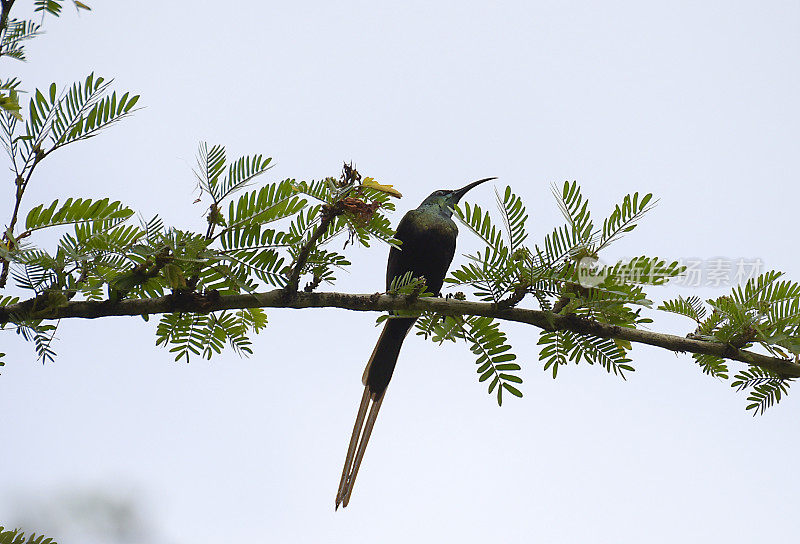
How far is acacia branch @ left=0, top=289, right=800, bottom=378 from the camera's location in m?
1.92

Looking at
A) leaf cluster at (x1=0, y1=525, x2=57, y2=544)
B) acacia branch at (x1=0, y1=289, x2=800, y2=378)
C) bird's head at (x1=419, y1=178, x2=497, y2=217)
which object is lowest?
leaf cluster at (x1=0, y1=525, x2=57, y2=544)

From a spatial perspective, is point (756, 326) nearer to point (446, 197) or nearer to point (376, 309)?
point (376, 309)

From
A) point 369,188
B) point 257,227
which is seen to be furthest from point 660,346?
point 257,227

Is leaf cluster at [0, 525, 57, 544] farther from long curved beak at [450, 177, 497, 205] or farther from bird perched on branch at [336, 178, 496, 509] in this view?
long curved beak at [450, 177, 497, 205]

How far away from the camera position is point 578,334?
6.75ft

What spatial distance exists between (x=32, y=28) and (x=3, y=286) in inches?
25.2

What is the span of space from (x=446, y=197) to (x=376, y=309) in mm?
2333

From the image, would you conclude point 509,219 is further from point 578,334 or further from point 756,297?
point 756,297

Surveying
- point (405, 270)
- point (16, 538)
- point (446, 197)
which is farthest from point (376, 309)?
point (446, 197)

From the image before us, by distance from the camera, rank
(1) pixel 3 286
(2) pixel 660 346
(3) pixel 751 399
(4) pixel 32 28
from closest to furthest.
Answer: (4) pixel 32 28 → (1) pixel 3 286 → (2) pixel 660 346 → (3) pixel 751 399

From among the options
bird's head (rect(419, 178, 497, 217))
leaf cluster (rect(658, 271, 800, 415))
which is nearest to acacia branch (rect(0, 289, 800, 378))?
leaf cluster (rect(658, 271, 800, 415))

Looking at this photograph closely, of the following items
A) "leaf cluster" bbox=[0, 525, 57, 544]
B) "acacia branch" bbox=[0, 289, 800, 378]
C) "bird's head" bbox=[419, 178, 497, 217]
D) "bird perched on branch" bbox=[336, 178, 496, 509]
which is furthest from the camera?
"bird's head" bbox=[419, 178, 497, 217]

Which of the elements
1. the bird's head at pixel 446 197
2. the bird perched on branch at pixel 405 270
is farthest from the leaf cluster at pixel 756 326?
the bird's head at pixel 446 197

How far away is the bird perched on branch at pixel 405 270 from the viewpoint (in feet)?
9.61
